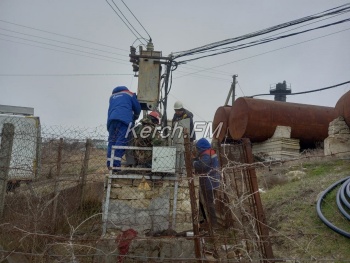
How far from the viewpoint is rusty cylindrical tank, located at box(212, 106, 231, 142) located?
14805 mm

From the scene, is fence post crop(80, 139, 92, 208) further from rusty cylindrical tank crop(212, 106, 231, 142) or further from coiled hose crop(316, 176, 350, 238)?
rusty cylindrical tank crop(212, 106, 231, 142)

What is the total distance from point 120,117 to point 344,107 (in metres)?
7.83

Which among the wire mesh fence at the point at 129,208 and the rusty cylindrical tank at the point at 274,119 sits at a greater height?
the rusty cylindrical tank at the point at 274,119

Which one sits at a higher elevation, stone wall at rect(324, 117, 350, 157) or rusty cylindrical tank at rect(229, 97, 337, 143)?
rusty cylindrical tank at rect(229, 97, 337, 143)

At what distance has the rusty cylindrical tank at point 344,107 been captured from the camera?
10516 mm

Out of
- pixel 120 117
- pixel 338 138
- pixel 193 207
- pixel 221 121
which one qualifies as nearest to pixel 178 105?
pixel 120 117

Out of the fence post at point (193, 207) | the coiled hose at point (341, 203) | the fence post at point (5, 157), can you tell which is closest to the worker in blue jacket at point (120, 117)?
the fence post at point (5, 157)

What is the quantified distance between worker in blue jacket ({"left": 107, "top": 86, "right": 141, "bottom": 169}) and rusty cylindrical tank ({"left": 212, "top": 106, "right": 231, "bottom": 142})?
358 inches

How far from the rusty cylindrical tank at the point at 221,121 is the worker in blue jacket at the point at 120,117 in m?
9.08

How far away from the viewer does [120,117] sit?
5.74 m

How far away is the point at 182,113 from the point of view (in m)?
6.63

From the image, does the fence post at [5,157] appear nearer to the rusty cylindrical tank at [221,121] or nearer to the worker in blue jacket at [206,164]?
the worker in blue jacket at [206,164]

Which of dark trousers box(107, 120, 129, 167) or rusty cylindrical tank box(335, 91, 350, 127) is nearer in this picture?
dark trousers box(107, 120, 129, 167)

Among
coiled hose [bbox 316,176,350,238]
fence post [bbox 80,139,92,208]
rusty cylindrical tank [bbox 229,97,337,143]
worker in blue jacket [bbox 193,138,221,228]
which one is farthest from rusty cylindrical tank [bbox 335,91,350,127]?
fence post [bbox 80,139,92,208]
